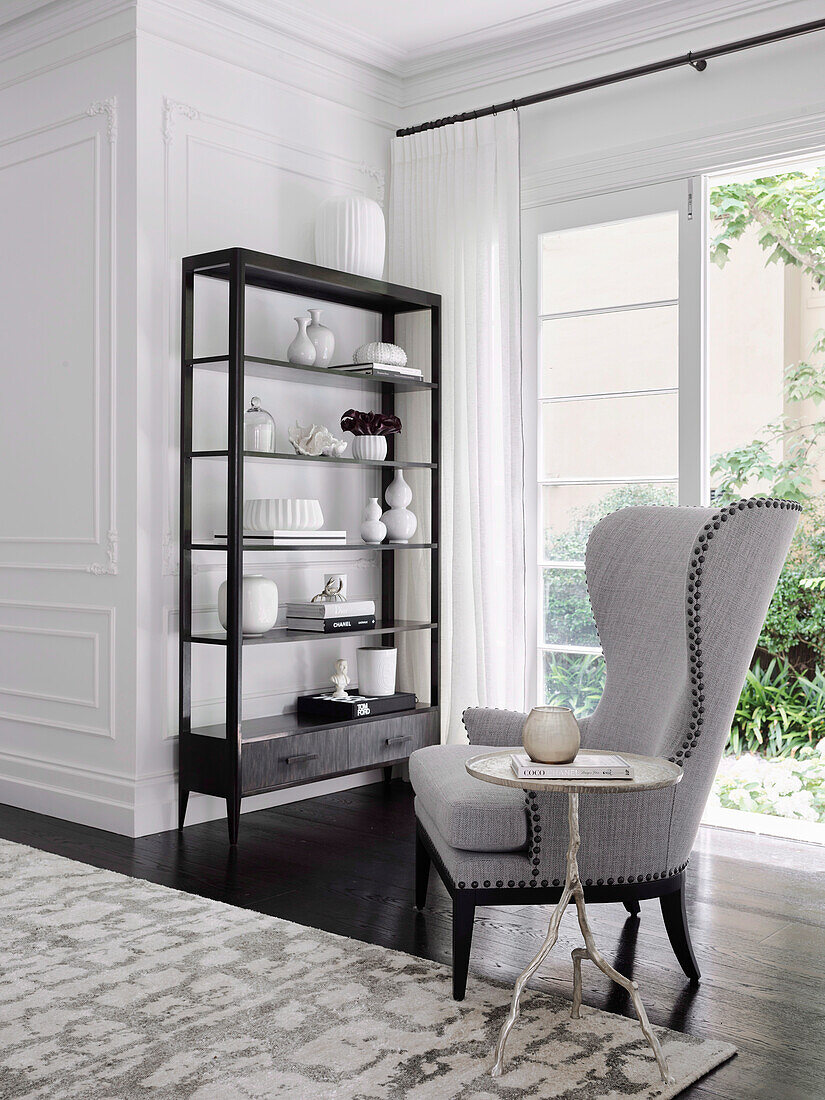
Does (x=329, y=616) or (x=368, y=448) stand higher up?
(x=368, y=448)

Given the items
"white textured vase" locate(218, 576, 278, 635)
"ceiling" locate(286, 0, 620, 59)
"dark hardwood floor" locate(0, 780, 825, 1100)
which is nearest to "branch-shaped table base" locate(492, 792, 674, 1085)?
"dark hardwood floor" locate(0, 780, 825, 1100)

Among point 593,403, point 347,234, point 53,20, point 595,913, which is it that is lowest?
point 595,913

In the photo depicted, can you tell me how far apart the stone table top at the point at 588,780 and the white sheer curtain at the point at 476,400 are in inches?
83.3

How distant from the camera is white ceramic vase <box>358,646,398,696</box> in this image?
439 cm

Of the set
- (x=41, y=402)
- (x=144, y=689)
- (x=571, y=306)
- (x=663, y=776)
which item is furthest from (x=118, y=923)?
(x=571, y=306)

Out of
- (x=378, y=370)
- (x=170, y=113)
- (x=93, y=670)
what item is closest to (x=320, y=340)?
(x=378, y=370)

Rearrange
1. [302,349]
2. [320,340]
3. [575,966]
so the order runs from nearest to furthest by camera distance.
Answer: [575,966], [302,349], [320,340]

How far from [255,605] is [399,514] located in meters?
0.86

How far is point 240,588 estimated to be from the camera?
3756mm

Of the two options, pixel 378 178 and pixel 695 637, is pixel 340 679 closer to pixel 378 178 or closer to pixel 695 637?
pixel 695 637

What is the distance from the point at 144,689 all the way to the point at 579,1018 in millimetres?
2070

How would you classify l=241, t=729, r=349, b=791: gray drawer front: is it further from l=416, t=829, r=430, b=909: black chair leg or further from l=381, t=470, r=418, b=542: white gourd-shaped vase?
l=416, t=829, r=430, b=909: black chair leg

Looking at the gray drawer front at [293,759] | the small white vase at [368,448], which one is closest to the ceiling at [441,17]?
the small white vase at [368,448]

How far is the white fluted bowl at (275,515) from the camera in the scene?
396 centimetres
